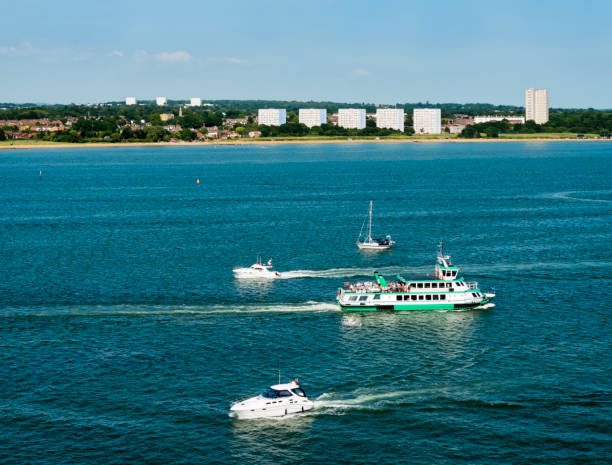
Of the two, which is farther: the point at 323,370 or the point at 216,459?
the point at 323,370

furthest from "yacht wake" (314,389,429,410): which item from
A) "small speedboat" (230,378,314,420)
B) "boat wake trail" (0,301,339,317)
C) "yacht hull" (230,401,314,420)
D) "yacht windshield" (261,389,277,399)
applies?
"boat wake trail" (0,301,339,317)

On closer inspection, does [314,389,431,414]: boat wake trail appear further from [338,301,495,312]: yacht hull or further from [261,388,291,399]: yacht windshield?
[338,301,495,312]: yacht hull

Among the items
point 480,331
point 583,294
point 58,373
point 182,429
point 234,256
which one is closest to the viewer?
point 182,429

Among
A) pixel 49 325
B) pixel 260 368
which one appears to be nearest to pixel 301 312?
pixel 260 368

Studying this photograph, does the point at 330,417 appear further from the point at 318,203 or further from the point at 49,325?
the point at 318,203

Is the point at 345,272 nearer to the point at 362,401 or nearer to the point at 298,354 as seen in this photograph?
the point at 298,354

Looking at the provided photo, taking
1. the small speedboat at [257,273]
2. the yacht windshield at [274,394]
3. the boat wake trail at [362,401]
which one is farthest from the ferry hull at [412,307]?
the yacht windshield at [274,394]
